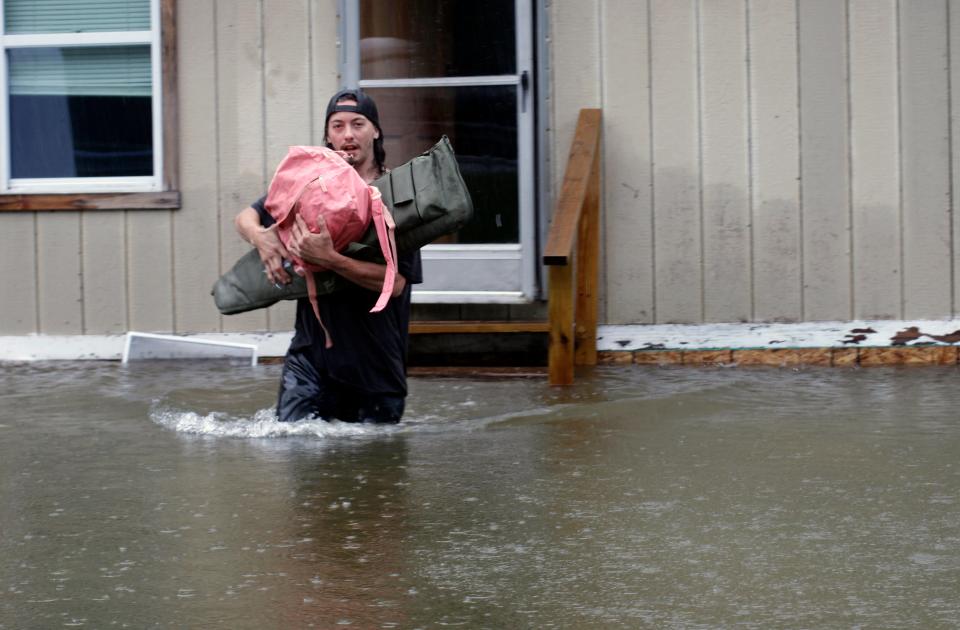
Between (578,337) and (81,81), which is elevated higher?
(81,81)

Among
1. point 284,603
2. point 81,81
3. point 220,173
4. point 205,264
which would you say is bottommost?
point 284,603

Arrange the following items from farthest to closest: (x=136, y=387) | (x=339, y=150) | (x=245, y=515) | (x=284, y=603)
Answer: (x=136, y=387)
(x=339, y=150)
(x=245, y=515)
(x=284, y=603)

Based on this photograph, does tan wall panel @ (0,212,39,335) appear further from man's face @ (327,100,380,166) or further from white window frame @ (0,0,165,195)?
man's face @ (327,100,380,166)

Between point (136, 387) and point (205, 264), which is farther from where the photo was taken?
point (205, 264)

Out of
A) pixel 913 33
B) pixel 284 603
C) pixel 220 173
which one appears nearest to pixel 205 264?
pixel 220 173

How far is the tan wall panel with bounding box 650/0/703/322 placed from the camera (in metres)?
8.07

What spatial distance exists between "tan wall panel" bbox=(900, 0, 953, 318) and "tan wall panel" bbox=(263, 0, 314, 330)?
3.21 m

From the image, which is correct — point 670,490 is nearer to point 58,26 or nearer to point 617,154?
point 617,154

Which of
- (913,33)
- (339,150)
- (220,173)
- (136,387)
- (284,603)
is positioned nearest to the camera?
(284,603)

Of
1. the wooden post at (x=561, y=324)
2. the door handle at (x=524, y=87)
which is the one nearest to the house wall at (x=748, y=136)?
the door handle at (x=524, y=87)

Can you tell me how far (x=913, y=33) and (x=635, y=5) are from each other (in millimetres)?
1479

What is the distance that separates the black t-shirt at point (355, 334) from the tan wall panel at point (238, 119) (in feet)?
9.42

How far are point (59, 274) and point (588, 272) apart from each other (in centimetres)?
305

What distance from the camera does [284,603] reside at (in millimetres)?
3381
